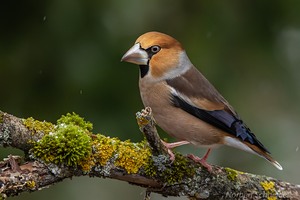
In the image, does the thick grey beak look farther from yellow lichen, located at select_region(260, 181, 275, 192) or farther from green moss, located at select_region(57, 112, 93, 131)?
yellow lichen, located at select_region(260, 181, 275, 192)

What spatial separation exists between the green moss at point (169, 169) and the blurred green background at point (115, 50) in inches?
32.4

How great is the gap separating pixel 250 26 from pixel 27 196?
7.54 ft

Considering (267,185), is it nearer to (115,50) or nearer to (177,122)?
(177,122)

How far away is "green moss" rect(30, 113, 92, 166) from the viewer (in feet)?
14.1

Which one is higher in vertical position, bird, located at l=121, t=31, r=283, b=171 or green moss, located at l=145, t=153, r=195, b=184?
bird, located at l=121, t=31, r=283, b=171

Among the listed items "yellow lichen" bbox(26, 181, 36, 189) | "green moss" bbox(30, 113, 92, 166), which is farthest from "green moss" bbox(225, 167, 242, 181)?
"yellow lichen" bbox(26, 181, 36, 189)

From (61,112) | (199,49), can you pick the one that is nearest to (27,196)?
(61,112)

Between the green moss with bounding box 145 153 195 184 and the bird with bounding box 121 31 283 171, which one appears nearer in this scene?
the green moss with bounding box 145 153 195 184

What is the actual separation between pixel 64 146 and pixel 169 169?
684mm

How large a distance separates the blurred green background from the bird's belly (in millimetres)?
463

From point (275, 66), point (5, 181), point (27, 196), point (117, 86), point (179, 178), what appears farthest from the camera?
point (27, 196)

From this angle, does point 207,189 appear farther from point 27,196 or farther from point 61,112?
point 27,196

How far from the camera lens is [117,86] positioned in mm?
5598

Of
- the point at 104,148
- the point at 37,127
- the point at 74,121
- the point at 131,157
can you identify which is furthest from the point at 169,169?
the point at 37,127
